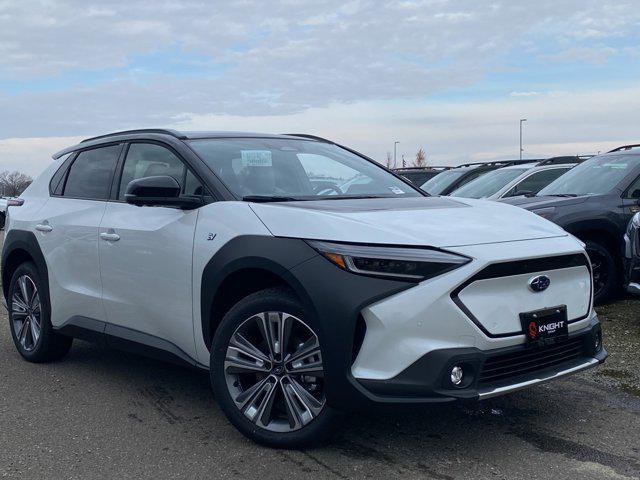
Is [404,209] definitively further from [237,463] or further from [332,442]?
[237,463]

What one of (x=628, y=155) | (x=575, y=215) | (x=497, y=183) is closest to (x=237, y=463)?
(x=575, y=215)

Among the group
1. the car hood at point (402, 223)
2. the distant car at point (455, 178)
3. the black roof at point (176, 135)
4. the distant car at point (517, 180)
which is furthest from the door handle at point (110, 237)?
the distant car at point (455, 178)

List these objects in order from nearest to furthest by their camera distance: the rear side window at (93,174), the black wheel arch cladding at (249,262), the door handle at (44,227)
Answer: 1. the black wheel arch cladding at (249,262)
2. the rear side window at (93,174)
3. the door handle at (44,227)

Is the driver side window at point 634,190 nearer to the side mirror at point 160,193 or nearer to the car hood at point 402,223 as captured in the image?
the car hood at point 402,223

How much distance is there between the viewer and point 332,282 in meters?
3.61

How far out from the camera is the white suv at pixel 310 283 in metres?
3.55

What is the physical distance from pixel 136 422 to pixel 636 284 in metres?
3.98

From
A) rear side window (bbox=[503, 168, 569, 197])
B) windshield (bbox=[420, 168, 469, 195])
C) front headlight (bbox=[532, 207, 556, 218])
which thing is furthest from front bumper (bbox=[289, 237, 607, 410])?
windshield (bbox=[420, 168, 469, 195])

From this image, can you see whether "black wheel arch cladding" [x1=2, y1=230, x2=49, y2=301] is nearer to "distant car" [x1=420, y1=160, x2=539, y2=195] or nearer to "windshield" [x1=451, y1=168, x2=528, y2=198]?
"windshield" [x1=451, y1=168, x2=528, y2=198]

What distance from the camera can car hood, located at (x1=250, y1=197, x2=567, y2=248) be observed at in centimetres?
368

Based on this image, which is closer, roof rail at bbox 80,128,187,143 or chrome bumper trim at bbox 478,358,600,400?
chrome bumper trim at bbox 478,358,600,400

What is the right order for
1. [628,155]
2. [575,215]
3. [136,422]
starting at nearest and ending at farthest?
[136,422]
[575,215]
[628,155]

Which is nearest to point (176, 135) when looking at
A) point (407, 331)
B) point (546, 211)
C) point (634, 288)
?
point (407, 331)

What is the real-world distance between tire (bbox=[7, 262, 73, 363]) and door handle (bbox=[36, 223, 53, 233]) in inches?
14.0
